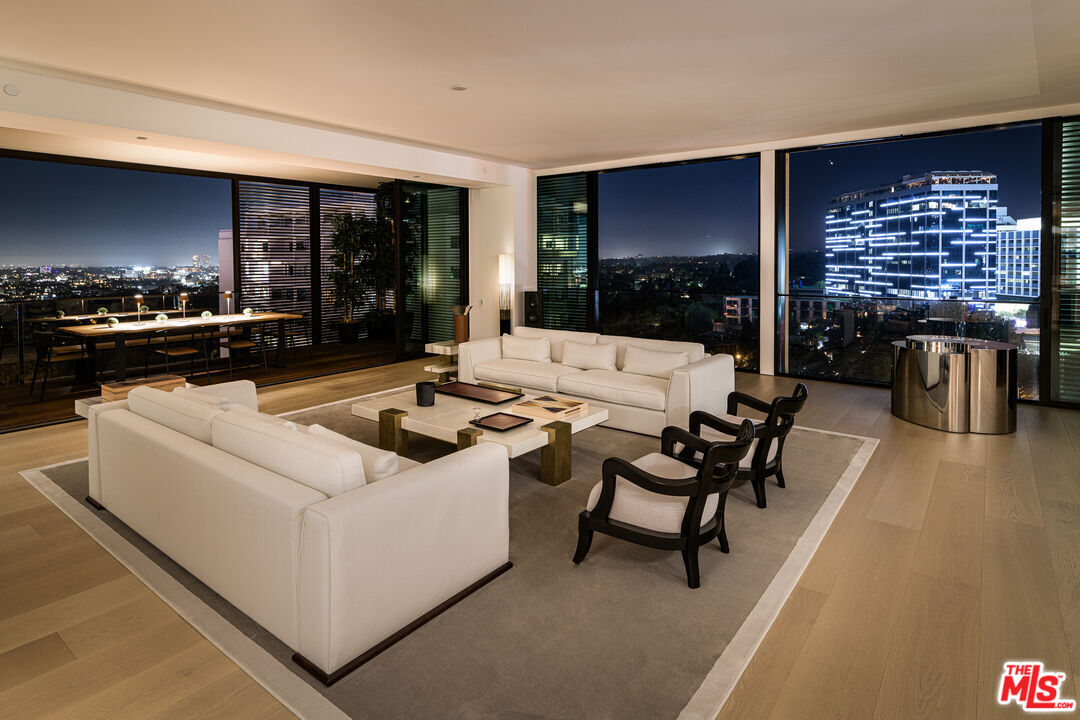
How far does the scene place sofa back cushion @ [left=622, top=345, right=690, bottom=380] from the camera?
17.2ft

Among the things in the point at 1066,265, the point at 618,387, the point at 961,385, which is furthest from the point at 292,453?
the point at 1066,265

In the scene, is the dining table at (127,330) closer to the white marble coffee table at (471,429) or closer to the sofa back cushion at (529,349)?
the white marble coffee table at (471,429)

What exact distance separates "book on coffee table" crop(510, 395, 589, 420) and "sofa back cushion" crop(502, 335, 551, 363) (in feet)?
4.85

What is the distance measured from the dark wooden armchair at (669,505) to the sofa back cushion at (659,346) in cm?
253

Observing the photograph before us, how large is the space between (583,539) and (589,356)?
299 centimetres

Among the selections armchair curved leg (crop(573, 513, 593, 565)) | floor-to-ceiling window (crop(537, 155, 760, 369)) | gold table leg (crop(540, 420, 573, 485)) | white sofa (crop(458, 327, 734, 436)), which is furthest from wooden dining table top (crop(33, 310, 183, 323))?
armchair curved leg (crop(573, 513, 593, 565))

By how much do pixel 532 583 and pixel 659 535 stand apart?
1.98 feet

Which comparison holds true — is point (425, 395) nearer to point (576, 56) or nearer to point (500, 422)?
point (500, 422)

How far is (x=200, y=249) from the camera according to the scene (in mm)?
8500

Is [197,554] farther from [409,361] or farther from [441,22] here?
[409,361]

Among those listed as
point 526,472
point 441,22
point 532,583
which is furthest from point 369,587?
point 441,22

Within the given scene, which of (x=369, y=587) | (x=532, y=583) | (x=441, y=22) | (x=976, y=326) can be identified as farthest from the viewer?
(x=976, y=326)

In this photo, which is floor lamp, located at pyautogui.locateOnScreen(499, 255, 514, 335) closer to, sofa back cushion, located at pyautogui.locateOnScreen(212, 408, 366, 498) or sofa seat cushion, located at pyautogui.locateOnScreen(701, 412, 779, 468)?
sofa seat cushion, located at pyautogui.locateOnScreen(701, 412, 779, 468)

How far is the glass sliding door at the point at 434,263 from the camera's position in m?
9.08
